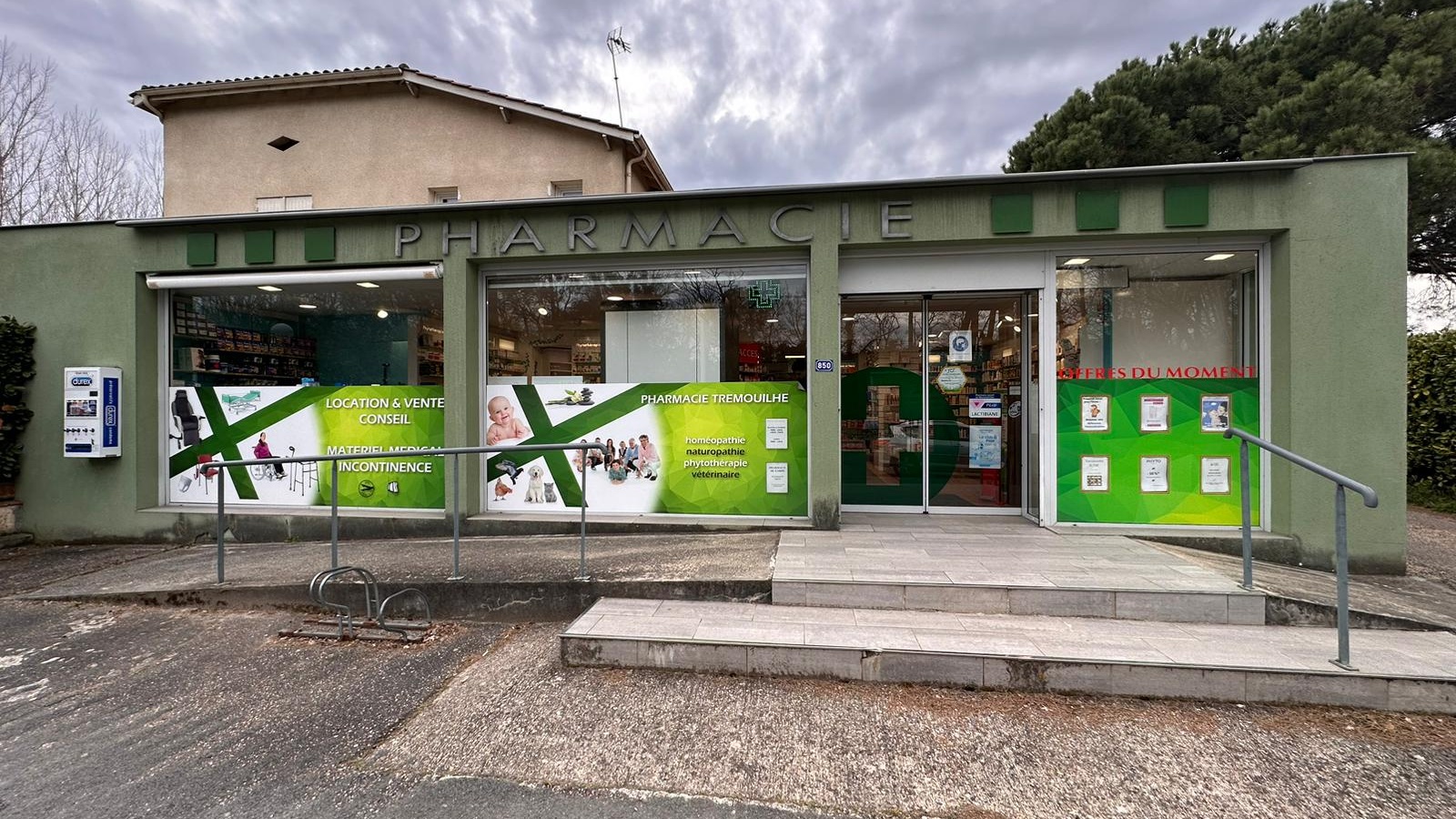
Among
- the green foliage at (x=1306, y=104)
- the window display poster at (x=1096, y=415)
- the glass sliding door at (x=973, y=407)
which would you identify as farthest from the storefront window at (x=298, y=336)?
the green foliage at (x=1306, y=104)

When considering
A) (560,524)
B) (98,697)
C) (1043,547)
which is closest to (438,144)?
(560,524)

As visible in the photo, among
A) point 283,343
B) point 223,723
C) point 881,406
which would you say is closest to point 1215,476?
point 881,406

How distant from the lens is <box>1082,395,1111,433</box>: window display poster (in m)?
5.91

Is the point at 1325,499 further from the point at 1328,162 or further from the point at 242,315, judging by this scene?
the point at 242,315

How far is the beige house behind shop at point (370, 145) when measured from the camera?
953cm

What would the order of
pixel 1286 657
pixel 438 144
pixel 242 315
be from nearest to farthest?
pixel 1286 657 → pixel 242 315 → pixel 438 144

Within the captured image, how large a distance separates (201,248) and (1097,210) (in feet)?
32.5

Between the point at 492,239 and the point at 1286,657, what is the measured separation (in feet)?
24.3

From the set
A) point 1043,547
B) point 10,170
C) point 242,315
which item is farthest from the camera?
point 10,170

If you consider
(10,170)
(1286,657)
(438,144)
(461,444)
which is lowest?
(1286,657)

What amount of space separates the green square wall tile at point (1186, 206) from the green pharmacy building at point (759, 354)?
30 mm

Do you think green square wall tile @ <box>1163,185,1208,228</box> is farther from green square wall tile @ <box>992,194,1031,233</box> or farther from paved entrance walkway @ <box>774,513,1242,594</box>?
paved entrance walkway @ <box>774,513,1242,594</box>

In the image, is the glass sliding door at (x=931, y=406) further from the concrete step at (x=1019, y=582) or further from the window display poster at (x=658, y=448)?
the concrete step at (x=1019, y=582)

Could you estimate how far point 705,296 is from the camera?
6.46 metres
